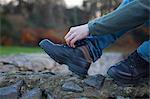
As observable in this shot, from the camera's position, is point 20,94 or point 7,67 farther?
point 7,67

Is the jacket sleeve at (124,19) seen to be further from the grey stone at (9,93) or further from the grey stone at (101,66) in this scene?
the grey stone at (101,66)

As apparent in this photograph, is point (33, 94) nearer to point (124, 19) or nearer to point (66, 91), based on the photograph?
point (66, 91)

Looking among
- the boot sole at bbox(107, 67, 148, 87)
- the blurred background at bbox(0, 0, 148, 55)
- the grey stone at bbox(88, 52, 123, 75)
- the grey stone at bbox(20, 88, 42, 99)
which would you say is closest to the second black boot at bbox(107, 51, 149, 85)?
the boot sole at bbox(107, 67, 148, 87)

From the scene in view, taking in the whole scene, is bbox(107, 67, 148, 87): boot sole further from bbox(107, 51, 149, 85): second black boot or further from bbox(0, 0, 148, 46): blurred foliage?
bbox(0, 0, 148, 46): blurred foliage

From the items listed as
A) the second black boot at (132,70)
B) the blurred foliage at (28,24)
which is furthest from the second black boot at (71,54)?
the blurred foliage at (28,24)

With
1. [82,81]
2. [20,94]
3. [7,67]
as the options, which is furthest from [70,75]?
[7,67]

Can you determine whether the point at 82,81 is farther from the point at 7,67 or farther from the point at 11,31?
the point at 11,31

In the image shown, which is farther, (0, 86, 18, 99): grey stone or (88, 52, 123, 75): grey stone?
(88, 52, 123, 75): grey stone

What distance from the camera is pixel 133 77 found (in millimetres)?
2156

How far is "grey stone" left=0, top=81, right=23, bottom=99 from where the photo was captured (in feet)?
7.41

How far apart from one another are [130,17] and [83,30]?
24cm

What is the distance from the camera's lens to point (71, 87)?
228 cm

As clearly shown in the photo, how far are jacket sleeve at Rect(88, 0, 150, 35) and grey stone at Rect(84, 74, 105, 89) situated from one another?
0.32 m

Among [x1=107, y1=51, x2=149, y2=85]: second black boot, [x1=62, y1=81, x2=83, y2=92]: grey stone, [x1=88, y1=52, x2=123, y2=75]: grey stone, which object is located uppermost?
[x1=88, y1=52, x2=123, y2=75]: grey stone
